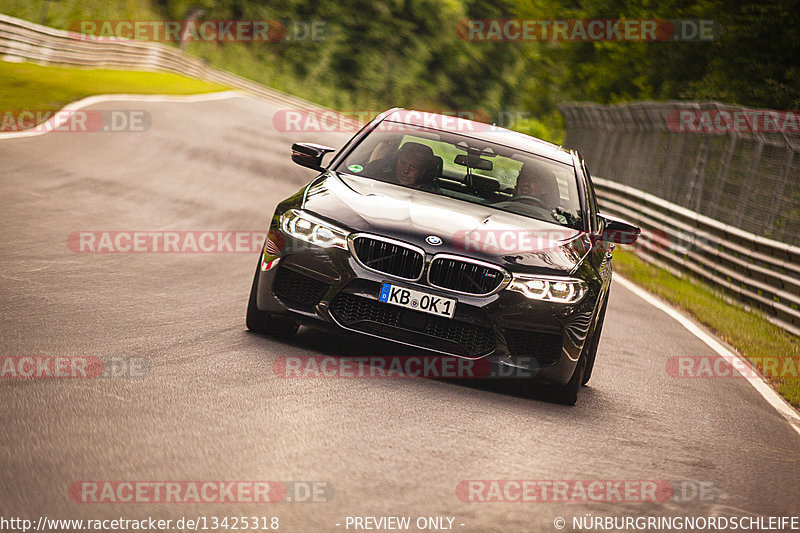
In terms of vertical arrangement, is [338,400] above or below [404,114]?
below

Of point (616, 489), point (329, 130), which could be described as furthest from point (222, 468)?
point (329, 130)

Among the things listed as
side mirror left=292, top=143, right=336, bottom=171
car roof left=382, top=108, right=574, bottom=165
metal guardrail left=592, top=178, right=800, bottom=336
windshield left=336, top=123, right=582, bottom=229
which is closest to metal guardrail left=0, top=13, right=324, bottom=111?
metal guardrail left=592, top=178, right=800, bottom=336

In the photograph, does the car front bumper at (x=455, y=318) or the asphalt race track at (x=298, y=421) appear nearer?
the asphalt race track at (x=298, y=421)

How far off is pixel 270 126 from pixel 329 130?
5911 mm

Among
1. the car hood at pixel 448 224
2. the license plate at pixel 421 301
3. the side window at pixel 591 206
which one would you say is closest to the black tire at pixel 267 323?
the car hood at pixel 448 224

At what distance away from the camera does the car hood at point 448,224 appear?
269 inches

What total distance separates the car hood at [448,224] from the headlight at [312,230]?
6cm

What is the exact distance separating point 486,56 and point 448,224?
77.8 m

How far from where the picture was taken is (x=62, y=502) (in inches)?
162

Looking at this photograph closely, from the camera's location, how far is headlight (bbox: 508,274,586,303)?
6754 mm

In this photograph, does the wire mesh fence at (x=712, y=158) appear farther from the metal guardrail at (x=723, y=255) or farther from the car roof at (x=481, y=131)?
the car roof at (x=481, y=131)

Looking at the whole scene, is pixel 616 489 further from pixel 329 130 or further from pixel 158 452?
pixel 329 130

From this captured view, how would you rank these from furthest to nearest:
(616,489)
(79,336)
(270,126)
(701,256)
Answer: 1. (270,126)
2. (701,256)
3. (79,336)
4. (616,489)

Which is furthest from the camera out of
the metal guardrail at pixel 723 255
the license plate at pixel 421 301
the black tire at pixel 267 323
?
the metal guardrail at pixel 723 255
